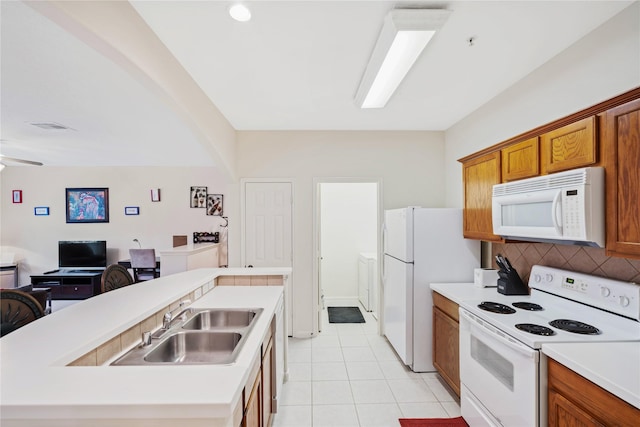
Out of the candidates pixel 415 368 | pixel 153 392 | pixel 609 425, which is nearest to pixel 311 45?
pixel 153 392

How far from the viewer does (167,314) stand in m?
1.70

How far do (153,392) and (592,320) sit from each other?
2.27 m

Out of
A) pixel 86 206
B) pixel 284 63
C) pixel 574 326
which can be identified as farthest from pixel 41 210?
pixel 574 326

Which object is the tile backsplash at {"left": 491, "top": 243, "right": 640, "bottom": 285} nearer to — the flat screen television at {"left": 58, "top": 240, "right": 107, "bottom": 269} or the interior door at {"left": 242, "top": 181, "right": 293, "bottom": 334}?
the interior door at {"left": 242, "top": 181, "right": 293, "bottom": 334}

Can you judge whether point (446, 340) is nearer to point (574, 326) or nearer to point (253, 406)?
point (574, 326)

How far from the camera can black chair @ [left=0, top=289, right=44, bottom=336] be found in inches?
72.3

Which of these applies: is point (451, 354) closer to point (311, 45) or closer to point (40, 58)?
point (311, 45)

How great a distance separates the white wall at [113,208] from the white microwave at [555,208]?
5.16m

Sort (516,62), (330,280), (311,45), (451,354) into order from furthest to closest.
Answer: (330,280), (451,354), (516,62), (311,45)

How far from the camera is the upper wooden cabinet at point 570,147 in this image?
1.53 meters

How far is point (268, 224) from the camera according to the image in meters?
3.81

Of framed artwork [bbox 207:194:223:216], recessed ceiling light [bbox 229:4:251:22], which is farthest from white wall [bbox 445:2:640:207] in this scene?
framed artwork [bbox 207:194:223:216]

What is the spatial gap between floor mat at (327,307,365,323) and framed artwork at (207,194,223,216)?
2987mm

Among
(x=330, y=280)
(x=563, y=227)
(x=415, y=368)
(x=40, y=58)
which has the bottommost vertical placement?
(x=415, y=368)
